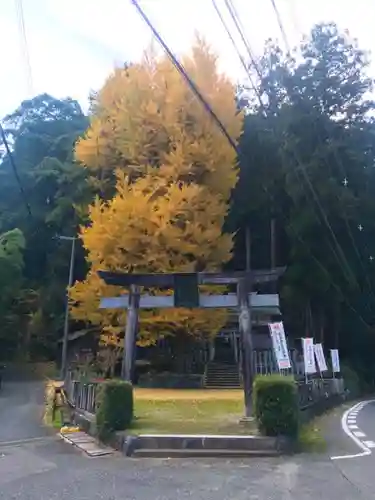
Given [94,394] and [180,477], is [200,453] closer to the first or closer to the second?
[180,477]

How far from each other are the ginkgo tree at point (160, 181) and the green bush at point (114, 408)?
15200 millimetres

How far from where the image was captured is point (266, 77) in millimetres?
33594

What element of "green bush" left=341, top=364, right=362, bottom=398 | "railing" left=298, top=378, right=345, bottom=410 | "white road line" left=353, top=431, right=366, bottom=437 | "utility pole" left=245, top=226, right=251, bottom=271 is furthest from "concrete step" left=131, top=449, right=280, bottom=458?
"utility pole" left=245, top=226, right=251, bottom=271

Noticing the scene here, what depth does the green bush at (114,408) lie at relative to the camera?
11.7 meters

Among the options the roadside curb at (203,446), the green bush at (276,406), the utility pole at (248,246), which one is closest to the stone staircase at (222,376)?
the utility pole at (248,246)

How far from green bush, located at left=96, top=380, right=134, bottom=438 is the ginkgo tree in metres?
15.2

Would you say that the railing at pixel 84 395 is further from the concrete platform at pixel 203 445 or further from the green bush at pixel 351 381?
the green bush at pixel 351 381

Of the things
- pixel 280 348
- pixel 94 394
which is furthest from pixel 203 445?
pixel 280 348

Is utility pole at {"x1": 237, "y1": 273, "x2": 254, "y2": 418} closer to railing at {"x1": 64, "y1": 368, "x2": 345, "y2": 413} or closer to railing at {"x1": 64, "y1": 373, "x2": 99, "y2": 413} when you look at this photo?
railing at {"x1": 64, "y1": 368, "x2": 345, "y2": 413}

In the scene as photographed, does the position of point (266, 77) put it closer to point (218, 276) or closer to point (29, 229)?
point (29, 229)

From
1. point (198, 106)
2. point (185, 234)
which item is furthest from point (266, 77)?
point (185, 234)

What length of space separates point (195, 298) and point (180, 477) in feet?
25.8

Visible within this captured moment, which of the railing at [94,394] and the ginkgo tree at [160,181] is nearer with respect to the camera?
the railing at [94,394]

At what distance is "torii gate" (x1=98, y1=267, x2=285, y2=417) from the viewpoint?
1475 cm
